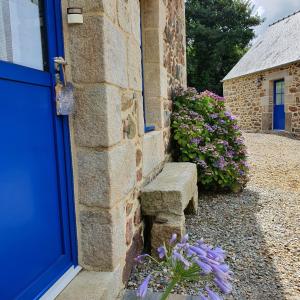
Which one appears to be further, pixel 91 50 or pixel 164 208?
pixel 164 208

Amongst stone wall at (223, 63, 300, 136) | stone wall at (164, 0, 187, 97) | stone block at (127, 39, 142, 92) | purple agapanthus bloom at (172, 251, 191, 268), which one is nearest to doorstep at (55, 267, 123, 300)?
purple agapanthus bloom at (172, 251, 191, 268)

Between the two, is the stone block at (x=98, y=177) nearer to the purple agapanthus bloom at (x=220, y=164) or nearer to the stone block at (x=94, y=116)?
the stone block at (x=94, y=116)

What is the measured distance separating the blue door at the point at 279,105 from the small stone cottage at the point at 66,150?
442 inches

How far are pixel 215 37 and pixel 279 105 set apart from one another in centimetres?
1155

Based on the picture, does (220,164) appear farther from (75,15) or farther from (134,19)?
(75,15)

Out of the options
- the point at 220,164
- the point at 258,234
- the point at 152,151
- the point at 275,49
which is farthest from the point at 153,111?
the point at 275,49

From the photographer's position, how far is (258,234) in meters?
3.14

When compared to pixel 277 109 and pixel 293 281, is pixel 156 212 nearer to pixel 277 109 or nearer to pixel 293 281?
pixel 293 281

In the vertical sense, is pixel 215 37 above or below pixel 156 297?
above

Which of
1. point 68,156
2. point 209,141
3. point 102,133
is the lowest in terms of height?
point 209,141

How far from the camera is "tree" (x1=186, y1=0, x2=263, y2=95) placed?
22.1m

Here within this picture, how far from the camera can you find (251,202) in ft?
13.7

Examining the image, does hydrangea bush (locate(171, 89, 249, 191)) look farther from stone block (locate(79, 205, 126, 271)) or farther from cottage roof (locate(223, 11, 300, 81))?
cottage roof (locate(223, 11, 300, 81))

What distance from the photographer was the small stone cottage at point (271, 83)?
11266mm
